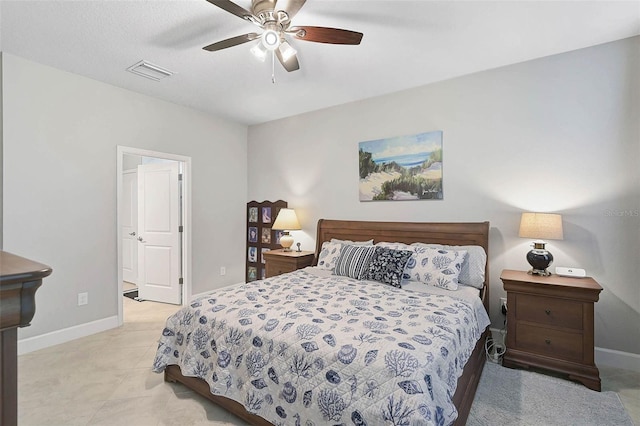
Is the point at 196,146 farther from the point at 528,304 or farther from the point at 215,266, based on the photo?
the point at 528,304

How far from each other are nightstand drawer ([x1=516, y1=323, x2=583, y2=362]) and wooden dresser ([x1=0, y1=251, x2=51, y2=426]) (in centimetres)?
302

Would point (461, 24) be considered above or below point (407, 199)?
above

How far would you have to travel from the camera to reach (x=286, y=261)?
396 cm

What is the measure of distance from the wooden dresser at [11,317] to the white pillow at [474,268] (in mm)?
2897

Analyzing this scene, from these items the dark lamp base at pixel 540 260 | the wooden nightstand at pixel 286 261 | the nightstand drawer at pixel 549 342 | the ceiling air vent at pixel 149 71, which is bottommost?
the nightstand drawer at pixel 549 342

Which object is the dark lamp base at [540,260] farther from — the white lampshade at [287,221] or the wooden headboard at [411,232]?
the white lampshade at [287,221]

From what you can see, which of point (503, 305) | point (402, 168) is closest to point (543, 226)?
point (503, 305)

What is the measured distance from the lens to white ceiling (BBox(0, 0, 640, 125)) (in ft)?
7.08

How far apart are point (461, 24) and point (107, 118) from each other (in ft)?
Answer: 11.7

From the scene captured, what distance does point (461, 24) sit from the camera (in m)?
2.33

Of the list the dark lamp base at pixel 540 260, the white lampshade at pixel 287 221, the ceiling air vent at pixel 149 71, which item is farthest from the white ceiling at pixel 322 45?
the dark lamp base at pixel 540 260

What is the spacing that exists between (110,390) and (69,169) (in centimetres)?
217

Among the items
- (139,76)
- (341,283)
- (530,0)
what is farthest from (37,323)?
(530,0)

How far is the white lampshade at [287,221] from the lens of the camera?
4.22 metres
